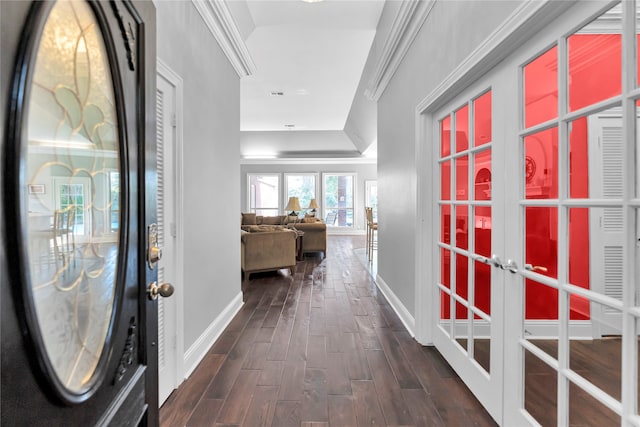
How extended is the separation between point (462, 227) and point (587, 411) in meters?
1.14

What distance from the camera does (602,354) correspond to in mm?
1074

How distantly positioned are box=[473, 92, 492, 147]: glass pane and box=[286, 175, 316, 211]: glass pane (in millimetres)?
9694

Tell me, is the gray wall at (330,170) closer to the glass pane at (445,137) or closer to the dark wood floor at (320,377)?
the dark wood floor at (320,377)

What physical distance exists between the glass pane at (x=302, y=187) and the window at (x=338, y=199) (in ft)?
Result: 1.54

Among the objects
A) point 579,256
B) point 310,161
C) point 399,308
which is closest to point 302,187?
point 310,161

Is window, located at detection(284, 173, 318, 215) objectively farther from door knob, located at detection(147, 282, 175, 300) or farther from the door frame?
door knob, located at detection(147, 282, 175, 300)

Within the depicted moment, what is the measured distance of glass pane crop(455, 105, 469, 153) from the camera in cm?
203

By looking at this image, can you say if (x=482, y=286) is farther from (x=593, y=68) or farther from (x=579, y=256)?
(x=593, y=68)

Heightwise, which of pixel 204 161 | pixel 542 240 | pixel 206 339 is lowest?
pixel 206 339

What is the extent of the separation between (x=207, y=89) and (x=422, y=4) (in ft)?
5.78

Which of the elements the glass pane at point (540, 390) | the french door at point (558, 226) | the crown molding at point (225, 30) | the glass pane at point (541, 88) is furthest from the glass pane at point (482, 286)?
the crown molding at point (225, 30)

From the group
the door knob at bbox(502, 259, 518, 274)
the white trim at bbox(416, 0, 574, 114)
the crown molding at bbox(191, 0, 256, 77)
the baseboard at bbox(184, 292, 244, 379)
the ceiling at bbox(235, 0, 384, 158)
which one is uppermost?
the ceiling at bbox(235, 0, 384, 158)

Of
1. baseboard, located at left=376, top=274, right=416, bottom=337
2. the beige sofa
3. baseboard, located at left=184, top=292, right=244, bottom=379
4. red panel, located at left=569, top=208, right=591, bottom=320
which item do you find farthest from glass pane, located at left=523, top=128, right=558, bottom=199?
the beige sofa

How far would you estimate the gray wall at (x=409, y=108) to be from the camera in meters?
1.76
